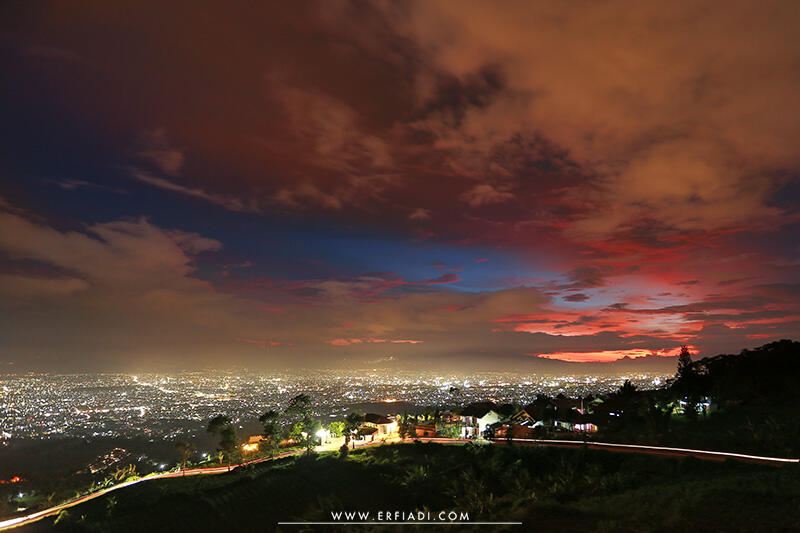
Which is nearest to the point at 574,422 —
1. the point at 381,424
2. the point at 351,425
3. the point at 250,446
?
the point at 381,424

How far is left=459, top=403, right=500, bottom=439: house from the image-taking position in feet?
158

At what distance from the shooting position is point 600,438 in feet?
99.3

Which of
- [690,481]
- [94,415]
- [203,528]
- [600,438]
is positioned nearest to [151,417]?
[94,415]

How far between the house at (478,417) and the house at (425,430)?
13.1 feet

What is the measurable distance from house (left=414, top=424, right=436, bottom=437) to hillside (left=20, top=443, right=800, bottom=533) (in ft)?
35.2

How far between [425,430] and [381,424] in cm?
756

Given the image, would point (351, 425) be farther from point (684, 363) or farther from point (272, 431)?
point (684, 363)

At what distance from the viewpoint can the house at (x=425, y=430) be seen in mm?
42094

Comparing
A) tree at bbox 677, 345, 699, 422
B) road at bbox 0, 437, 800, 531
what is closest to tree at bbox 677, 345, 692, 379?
tree at bbox 677, 345, 699, 422

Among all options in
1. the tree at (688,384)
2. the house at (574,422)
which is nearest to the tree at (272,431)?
the house at (574,422)

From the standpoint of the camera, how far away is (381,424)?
4903cm

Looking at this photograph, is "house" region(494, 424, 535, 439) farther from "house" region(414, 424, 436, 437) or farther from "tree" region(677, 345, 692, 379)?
"tree" region(677, 345, 692, 379)

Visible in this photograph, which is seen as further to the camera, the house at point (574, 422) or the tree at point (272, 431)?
the tree at point (272, 431)

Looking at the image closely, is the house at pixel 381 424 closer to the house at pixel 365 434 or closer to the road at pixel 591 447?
the house at pixel 365 434
